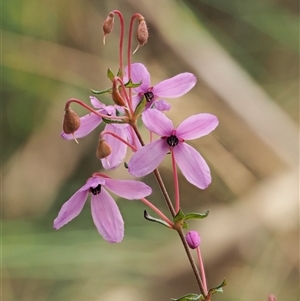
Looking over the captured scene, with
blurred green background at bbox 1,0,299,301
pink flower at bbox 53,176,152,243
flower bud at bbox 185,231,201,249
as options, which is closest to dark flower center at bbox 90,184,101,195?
pink flower at bbox 53,176,152,243

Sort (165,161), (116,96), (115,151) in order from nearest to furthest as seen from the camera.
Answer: (116,96), (115,151), (165,161)

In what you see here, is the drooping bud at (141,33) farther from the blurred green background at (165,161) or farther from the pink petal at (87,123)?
the blurred green background at (165,161)

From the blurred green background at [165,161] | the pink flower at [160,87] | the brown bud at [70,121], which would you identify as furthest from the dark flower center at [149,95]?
the blurred green background at [165,161]

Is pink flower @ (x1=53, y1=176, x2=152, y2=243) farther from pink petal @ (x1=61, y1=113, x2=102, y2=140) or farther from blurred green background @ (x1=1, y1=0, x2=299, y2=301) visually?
blurred green background @ (x1=1, y1=0, x2=299, y2=301)

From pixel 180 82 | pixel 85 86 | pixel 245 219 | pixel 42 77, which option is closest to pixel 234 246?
pixel 245 219

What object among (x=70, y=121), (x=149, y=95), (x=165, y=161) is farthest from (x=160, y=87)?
(x=165, y=161)

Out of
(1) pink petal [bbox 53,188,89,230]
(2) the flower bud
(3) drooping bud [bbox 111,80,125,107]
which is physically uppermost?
(3) drooping bud [bbox 111,80,125,107]

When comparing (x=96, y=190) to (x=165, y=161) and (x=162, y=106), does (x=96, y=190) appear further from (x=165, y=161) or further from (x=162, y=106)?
(x=165, y=161)
